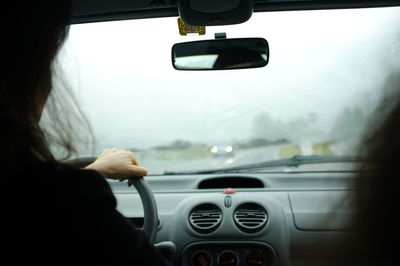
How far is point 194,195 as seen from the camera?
4.83 meters

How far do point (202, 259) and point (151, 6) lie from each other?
222cm

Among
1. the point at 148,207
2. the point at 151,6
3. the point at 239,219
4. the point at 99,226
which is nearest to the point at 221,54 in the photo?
the point at 151,6

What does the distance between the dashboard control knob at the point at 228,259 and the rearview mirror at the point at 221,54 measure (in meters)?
1.62

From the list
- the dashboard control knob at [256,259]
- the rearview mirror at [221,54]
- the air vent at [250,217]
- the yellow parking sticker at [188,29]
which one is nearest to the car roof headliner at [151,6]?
the yellow parking sticker at [188,29]

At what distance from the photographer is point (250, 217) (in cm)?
451

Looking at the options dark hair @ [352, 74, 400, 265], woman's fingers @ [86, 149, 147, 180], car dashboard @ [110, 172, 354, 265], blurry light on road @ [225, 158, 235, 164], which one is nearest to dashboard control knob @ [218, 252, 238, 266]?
car dashboard @ [110, 172, 354, 265]

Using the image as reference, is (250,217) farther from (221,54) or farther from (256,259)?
(221,54)

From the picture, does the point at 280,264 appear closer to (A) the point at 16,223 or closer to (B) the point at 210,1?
(B) the point at 210,1

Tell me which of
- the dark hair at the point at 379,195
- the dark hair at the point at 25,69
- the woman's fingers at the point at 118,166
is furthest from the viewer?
the woman's fingers at the point at 118,166

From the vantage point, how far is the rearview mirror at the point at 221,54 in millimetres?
4195

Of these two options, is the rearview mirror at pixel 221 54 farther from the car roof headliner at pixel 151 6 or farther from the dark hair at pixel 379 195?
the dark hair at pixel 379 195

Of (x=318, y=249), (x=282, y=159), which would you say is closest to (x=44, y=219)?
(x=318, y=249)

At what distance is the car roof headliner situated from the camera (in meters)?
3.83

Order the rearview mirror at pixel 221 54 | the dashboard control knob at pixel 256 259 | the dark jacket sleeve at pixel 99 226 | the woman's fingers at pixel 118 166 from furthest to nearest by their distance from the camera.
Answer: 1. the dashboard control knob at pixel 256 259
2. the rearview mirror at pixel 221 54
3. the woman's fingers at pixel 118 166
4. the dark jacket sleeve at pixel 99 226
